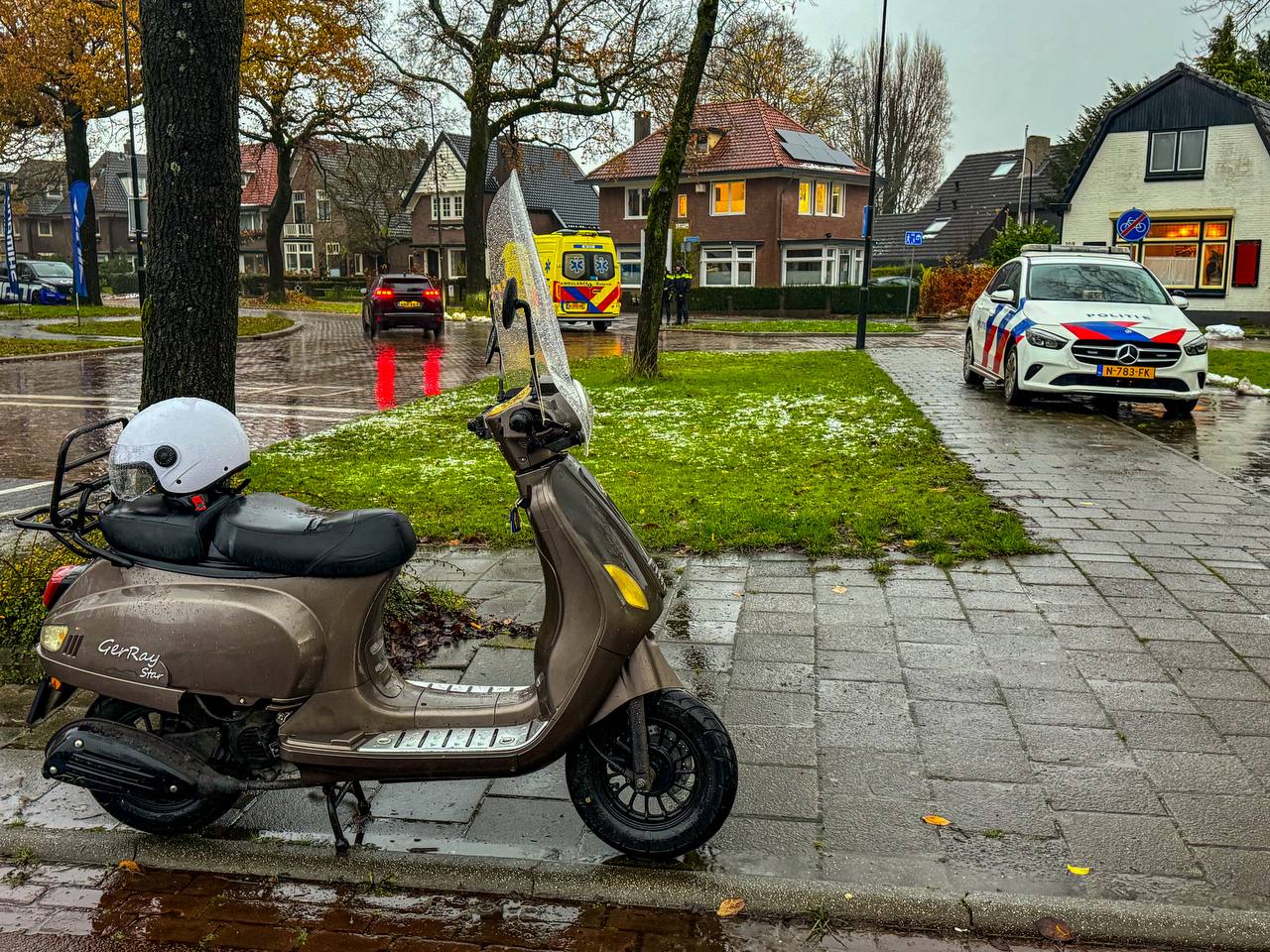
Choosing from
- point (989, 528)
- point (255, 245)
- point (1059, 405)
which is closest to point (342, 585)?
point (989, 528)

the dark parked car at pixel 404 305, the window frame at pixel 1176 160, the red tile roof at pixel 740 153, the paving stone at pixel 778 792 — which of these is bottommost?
the paving stone at pixel 778 792

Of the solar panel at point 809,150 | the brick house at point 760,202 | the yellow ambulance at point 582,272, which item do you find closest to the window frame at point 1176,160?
the yellow ambulance at point 582,272

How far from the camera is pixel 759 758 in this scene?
149 inches

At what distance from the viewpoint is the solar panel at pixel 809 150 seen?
49.3 metres

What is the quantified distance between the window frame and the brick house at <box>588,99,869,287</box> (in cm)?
1746

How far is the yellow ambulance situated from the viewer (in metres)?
30.8

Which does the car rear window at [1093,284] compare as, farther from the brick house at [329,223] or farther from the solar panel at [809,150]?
the brick house at [329,223]

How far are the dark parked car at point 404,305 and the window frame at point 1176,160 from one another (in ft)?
72.7

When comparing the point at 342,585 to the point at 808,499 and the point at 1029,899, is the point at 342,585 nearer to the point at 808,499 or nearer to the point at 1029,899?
the point at 1029,899

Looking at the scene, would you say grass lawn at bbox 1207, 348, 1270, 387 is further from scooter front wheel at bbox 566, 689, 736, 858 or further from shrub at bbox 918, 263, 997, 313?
shrub at bbox 918, 263, 997, 313

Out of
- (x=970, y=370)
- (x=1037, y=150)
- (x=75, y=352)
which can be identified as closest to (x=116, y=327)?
(x=75, y=352)

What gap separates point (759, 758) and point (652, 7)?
18781mm

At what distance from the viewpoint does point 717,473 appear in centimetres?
843

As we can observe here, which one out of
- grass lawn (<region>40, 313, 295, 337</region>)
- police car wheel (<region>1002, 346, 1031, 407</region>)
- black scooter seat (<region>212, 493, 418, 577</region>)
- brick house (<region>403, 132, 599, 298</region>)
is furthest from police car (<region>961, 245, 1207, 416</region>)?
brick house (<region>403, 132, 599, 298</region>)
